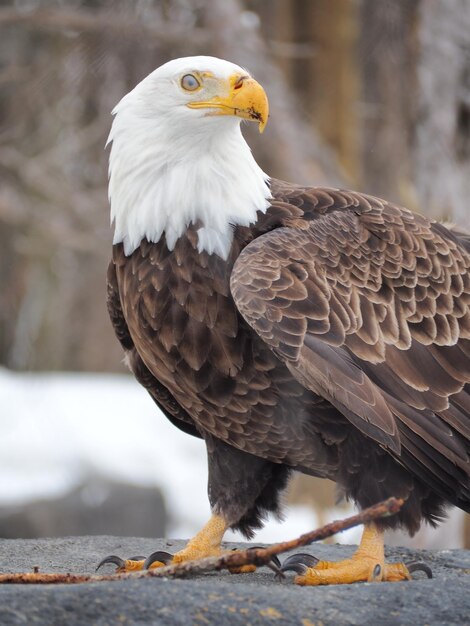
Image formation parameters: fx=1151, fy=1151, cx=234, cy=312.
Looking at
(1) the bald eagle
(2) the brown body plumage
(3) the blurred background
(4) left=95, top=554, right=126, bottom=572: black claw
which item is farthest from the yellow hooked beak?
(3) the blurred background

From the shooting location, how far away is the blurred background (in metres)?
7.79

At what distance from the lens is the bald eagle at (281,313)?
13.2ft

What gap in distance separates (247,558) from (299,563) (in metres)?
0.93

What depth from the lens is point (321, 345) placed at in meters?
3.98

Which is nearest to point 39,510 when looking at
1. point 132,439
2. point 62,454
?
point 62,454

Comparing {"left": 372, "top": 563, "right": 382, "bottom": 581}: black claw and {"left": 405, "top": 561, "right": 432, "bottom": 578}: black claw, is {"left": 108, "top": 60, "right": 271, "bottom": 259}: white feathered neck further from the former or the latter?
A: {"left": 405, "top": 561, "right": 432, "bottom": 578}: black claw

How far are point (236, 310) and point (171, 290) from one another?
26cm

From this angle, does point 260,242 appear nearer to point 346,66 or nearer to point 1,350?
point 346,66

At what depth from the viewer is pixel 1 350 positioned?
1575cm

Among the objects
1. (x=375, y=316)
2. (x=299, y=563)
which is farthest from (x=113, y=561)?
(x=375, y=316)

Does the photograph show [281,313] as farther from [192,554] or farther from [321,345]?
[192,554]

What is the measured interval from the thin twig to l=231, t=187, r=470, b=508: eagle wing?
0.53 m

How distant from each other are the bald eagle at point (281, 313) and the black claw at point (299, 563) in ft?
0.06

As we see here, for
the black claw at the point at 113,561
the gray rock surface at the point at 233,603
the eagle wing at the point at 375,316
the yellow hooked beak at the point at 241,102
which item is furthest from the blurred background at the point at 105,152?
the gray rock surface at the point at 233,603
